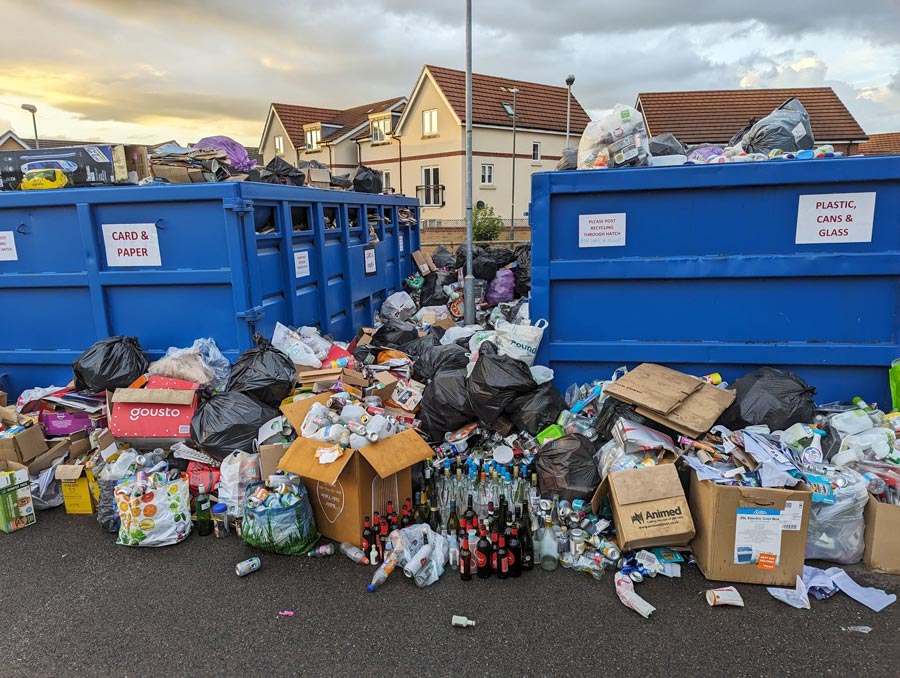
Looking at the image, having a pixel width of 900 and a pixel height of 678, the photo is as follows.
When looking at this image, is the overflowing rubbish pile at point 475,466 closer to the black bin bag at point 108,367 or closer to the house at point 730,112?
the black bin bag at point 108,367

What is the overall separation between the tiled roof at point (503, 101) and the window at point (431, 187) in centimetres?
290

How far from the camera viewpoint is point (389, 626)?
246cm

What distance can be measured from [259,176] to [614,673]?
4.29 metres

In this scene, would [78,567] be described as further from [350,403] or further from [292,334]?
[292,334]

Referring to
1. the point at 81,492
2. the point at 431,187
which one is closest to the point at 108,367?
the point at 81,492

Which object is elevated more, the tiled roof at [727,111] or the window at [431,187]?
the tiled roof at [727,111]

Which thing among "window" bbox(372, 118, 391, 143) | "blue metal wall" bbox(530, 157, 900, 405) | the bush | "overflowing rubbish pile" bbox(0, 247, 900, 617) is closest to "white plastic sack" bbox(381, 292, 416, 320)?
"overflowing rubbish pile" bbox(0, 247, 900, 617)

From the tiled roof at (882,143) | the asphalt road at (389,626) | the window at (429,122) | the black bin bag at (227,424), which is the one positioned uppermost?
the window at (429,122)

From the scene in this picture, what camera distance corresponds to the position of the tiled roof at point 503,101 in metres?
24.9

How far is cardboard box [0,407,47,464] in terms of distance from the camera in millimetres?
3469

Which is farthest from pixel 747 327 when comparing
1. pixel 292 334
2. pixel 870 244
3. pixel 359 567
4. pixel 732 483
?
pixel 292 334

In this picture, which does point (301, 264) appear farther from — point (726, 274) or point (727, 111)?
point (727, 111)

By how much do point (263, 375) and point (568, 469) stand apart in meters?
1.99

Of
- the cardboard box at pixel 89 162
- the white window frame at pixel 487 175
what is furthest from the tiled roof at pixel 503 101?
the cardboard box at pixel 89 162
